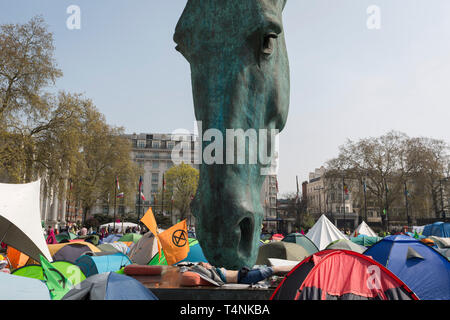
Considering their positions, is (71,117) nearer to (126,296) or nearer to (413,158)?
(126,296)

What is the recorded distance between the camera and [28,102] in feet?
75.3

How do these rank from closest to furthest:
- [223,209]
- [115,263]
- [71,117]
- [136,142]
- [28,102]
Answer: [223,209] < [115,263] < [28,102] < [71,117] < [136,142]

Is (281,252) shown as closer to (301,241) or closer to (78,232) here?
(301,241)

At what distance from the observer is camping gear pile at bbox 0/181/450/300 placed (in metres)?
2.14

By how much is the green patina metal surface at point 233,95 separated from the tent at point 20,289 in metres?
1.16

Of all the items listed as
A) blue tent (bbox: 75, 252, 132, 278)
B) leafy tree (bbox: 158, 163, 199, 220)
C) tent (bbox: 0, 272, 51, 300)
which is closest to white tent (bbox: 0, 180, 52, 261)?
blue tent (bbox: 75, 252, 132, 278)

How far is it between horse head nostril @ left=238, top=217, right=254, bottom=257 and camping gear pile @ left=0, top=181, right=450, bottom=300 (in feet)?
Answer: 1.06

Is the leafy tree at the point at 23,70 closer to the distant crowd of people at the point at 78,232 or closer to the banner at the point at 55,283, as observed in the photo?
the distant crowd of people at the point at 78,232

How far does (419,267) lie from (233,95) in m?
5.12

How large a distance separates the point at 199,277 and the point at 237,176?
→ 2.01ft

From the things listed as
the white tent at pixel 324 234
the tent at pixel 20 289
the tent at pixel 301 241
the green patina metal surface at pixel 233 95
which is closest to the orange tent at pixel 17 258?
the tent at pixel 301 241

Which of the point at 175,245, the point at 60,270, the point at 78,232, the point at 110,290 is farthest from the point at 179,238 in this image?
the point at 78,232

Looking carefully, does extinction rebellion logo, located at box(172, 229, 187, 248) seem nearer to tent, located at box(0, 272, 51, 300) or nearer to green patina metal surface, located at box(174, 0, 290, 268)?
tent, located at box(0, 272, 51, 300)

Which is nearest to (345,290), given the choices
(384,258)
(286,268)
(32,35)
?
(286,268)
